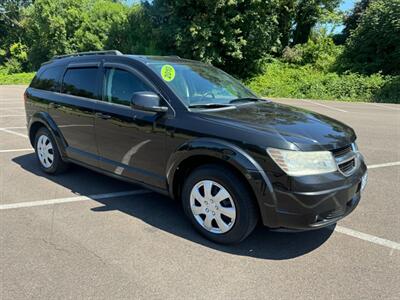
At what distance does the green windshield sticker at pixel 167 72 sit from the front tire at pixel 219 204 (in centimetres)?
109

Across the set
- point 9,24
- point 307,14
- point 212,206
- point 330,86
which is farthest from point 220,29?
point 9,24

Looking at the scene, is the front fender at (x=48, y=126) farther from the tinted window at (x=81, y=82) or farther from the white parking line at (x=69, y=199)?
the white parking line at (x=69, y=199)

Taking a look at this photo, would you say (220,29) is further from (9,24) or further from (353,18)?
(9,24)

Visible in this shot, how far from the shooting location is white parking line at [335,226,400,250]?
358 cm

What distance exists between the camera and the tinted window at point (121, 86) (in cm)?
422

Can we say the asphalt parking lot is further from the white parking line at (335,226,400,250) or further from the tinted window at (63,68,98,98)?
the tinted window at (63,68,98,98)

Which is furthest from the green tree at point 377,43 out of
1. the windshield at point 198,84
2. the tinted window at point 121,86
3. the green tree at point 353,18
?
the tinted window at point 121,86

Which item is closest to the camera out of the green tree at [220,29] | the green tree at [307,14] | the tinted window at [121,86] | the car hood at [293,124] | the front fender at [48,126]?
the car hood at [293,124]

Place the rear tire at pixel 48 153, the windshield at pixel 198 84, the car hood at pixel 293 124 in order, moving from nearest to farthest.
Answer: the car hood at pixel 293 124, the windshield at pixel 198 84, the rear tire at pixel 48 153

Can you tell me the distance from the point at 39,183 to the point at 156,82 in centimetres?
251

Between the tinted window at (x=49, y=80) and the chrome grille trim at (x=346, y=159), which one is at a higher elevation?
the tinted window at (x=49, y=80)

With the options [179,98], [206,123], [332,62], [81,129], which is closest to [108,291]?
[206,123]

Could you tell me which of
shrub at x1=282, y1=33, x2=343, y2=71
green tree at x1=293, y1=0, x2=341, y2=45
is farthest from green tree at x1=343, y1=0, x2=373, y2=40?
shrub at x1=282, y1=33, x2=343, y2=71

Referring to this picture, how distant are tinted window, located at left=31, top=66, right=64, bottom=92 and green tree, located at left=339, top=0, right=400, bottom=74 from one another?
20893 mm
